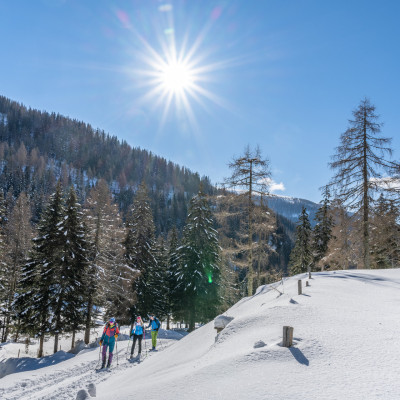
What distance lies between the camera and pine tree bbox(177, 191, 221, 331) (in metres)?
26.9

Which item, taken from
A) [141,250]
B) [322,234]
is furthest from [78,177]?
[322,234]

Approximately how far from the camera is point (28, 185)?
389ft

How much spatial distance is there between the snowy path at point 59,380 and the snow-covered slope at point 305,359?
350cm

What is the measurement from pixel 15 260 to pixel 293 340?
104 ft

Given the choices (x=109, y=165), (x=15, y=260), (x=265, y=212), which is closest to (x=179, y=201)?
(x=109, y=165)

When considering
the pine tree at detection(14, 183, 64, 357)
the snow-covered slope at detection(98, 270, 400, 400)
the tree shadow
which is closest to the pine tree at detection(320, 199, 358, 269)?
the snow-covered slope at detection(98, 270, 400, 400)

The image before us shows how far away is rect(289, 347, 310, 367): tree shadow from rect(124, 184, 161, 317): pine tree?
2332cm

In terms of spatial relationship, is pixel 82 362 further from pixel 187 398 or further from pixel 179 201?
pixel 179 201

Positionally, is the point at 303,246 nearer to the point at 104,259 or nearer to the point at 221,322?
the point at 104,259

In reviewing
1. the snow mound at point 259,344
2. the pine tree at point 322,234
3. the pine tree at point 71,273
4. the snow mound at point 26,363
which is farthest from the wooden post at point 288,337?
the pine tree at point 322,234

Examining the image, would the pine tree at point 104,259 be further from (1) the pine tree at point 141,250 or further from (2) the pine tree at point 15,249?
(2) the pine tree at point 15,249

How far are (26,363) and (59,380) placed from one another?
27.7 feet

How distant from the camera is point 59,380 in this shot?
471 inches

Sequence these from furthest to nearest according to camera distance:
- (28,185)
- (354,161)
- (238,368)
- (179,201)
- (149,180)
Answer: (149,180)
(179,201)
(28,185)
(354,161)
(238,368)
